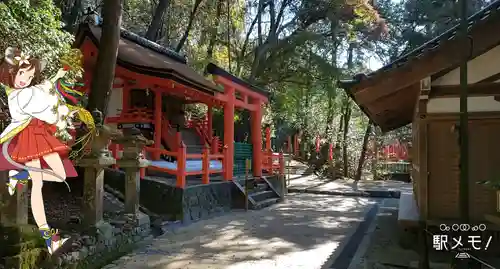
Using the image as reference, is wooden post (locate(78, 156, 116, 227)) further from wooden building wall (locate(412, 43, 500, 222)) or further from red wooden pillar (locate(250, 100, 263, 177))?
red wooden pillar (locate(250, 100, 263, 177))

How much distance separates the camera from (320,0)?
1852cm

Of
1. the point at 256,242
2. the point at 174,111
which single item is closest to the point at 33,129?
the point at 256,242

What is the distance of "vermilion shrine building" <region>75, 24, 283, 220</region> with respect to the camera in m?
9.80

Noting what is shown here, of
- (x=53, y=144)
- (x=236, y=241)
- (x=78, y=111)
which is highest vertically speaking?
(x=78, y=111)

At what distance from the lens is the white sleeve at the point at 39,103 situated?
5.18 m

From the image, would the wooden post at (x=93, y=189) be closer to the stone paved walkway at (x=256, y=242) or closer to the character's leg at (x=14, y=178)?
the stone paved walkway at (x=256, y=242)

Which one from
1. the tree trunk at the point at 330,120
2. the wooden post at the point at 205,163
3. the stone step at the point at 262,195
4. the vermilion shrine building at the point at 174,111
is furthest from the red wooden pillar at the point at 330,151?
the wooden post at the point at 205,163

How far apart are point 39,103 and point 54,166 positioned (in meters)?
0.84

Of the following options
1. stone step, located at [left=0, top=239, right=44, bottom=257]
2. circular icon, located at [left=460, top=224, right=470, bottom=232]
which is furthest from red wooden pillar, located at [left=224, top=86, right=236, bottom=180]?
circular icon, located at [left=460, top=224, right=470, bottom=232]

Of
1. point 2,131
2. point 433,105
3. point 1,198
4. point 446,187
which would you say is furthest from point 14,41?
point 446,187

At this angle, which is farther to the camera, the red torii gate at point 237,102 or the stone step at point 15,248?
the red torii gate at point 237,102

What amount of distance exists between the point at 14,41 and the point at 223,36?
15225 millimetres

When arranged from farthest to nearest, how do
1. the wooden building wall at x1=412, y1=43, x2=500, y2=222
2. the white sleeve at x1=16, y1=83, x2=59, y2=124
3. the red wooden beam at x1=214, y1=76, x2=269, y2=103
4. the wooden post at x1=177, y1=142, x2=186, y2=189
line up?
the red wooden beam at x1=214, y1=76, x2=269, y2=103 < the wooden post at x1=177, y1=142, x2=186, y2=189 < the wooden building wall at x1=412, y1=43, x2=500, y2=222 < the white sleeve at x1=16, y1=83, x2=59, y2=124

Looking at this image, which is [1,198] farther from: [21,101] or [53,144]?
[21,101]
